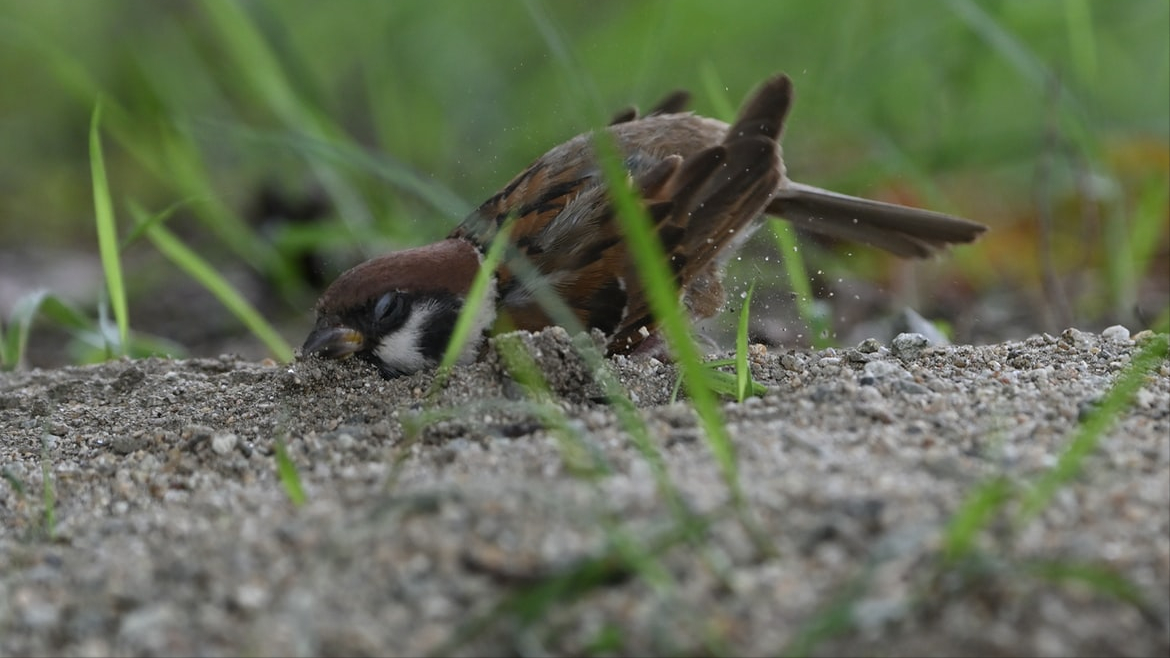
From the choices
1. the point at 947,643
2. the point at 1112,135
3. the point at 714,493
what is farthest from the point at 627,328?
the point at 1112,135

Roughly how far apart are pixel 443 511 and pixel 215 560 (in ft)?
0.98

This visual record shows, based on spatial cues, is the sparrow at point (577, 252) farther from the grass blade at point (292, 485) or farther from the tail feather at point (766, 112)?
the grass blade at point (292, 485)

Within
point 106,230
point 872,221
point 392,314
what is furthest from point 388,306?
point 872,221

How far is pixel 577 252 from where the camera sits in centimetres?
368

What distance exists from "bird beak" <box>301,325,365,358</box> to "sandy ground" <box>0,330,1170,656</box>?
63cm

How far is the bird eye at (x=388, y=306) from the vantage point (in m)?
3.40

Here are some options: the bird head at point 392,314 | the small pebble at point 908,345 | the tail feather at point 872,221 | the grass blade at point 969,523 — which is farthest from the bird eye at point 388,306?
the grass blade at point 969,523

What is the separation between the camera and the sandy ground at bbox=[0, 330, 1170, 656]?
172cm

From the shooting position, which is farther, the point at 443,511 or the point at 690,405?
the point at 690,405

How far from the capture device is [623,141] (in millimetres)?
4109

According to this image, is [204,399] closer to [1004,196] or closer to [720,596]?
[720,596]

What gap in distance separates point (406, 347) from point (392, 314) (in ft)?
0.27

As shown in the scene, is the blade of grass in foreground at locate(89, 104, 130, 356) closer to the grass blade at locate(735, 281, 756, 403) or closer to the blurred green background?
the blurred green background

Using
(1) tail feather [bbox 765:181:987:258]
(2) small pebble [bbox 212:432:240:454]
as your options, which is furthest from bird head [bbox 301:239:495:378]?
(1) tail feather [bbox 765:181:987:258]
